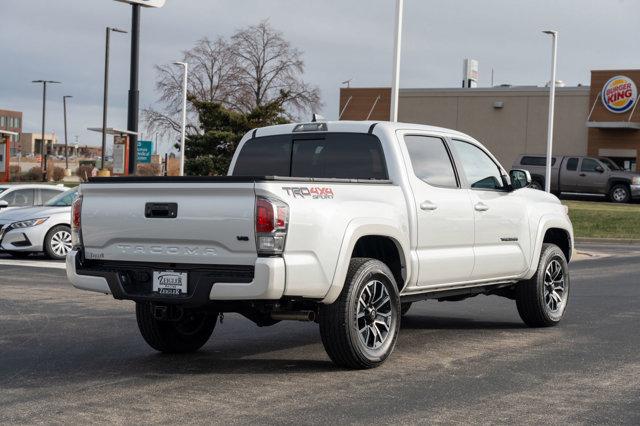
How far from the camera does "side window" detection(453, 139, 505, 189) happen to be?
9406 millimetres

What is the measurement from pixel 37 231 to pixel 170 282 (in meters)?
12.1

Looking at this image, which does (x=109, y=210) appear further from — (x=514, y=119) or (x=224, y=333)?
(x=514, y=119)

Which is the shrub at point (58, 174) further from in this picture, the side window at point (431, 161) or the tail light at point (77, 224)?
the tail light at point (77, 224)

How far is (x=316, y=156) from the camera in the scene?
29.3 feet

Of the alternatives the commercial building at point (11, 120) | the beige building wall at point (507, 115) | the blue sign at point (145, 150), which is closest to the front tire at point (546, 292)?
the blue sign at point (145, 150)

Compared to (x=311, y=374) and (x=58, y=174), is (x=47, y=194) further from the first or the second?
(x=58, y=174)

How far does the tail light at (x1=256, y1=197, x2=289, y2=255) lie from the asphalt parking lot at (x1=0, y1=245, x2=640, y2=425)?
986 mm

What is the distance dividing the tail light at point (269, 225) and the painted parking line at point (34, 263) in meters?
11.2

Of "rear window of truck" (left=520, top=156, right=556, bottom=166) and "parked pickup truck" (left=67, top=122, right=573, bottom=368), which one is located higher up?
"rear window of truck" (left=520, top=156, right=556, bottom=166)

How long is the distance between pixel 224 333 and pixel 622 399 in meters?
4.25

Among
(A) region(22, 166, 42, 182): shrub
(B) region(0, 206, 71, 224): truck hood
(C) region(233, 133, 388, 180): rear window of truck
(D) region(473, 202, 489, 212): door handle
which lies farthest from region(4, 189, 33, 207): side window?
(A) region(22, 166, 42, 182): shrub

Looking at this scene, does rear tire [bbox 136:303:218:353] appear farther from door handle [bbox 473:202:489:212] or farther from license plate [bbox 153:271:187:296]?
door handle [bbox 473:202:489:212]

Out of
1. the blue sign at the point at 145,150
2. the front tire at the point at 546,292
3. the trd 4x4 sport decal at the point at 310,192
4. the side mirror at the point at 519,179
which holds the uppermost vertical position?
the blue sign at the point at 145,150

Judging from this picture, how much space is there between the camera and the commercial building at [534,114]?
4656 centimetres
